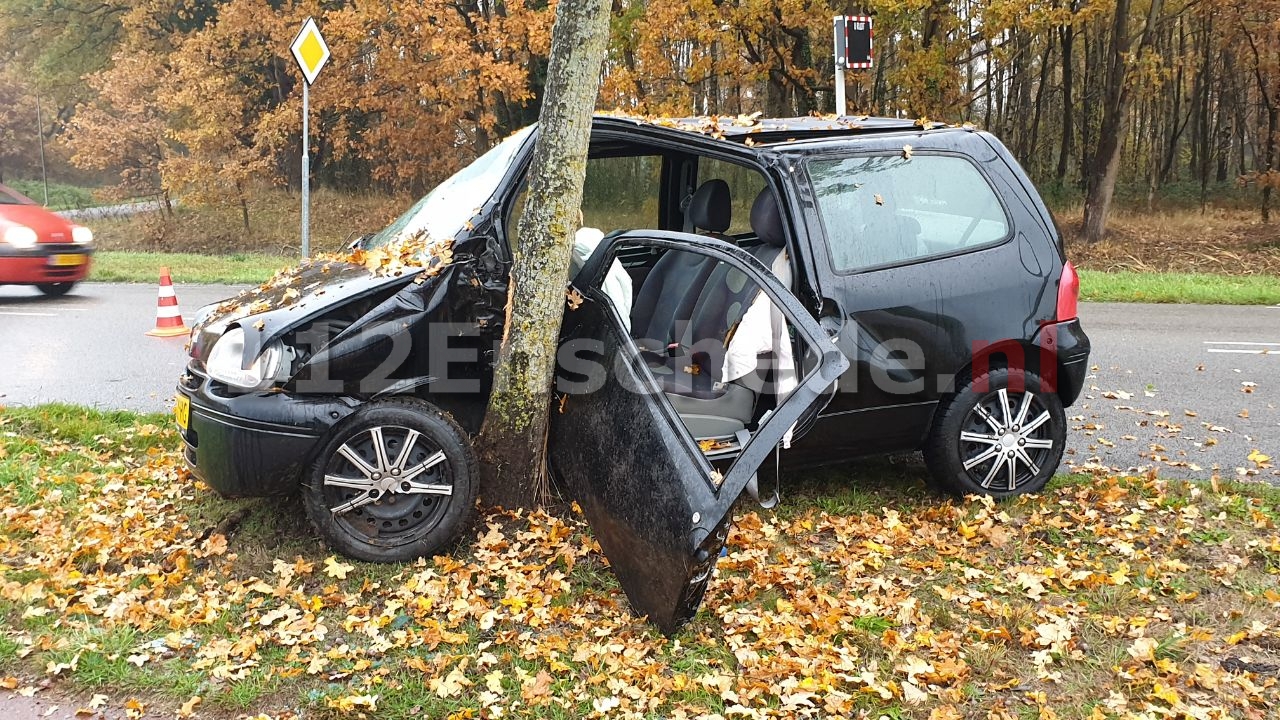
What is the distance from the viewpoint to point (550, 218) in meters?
4.14

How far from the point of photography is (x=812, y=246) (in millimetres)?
4375

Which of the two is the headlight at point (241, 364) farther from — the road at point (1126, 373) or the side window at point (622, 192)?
the road at point (1126, 373)

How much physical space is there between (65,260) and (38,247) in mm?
336

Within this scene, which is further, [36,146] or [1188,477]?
[36,146]

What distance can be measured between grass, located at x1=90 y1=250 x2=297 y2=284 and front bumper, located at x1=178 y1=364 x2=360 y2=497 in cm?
1032

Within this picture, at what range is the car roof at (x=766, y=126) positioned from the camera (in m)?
4.43

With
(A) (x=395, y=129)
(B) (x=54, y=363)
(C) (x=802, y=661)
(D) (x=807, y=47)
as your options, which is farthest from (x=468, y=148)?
(C) (x=802, y=661)

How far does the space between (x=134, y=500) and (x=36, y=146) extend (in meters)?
48.7

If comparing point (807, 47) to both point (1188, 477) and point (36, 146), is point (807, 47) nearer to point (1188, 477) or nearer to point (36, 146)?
point (1188, 477)

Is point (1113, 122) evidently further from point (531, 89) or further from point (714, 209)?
point (714, 209)

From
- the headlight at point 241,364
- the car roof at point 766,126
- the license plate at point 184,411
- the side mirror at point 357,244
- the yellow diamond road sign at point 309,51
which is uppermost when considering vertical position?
the yellow diamond road sign at point 309,51

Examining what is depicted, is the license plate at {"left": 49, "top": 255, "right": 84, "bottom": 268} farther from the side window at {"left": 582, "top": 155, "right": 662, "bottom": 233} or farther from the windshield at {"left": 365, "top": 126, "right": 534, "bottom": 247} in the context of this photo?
the side window at {"left": 582, "top": 155, "right": 662, "bottom": 233}

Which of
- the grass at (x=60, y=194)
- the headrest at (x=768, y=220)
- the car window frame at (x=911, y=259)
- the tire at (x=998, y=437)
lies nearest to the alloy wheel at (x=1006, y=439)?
the tire at (x=998, y=437)

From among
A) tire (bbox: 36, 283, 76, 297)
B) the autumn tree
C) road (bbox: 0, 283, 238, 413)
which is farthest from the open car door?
the autumn tree
